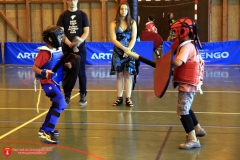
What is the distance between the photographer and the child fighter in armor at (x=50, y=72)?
5.20 meters

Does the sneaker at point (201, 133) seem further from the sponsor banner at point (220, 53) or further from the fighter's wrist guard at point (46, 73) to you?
the sponsor banner at point (220, 53)

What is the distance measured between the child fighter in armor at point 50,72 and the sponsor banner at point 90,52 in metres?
9.99

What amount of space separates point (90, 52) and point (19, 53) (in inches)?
113

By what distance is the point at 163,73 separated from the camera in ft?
15.6

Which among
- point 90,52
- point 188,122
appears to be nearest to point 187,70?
point 188,122

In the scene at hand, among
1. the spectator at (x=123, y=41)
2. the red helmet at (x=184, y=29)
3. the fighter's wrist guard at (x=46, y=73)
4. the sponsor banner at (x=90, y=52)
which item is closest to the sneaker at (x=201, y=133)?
the red helmet at (x=184, y=29)

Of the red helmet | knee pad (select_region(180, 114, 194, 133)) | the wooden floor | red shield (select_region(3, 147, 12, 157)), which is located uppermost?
the red helmet

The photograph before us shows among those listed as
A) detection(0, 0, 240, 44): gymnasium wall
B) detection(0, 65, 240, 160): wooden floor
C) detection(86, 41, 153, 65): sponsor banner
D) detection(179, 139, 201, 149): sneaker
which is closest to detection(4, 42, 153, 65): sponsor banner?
detection(86, 41, 153, 65): sponsor banner

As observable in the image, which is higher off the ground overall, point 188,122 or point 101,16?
point 101,16

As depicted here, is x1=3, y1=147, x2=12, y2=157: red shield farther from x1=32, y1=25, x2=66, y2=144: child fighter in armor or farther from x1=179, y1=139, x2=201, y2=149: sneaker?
x1=179, y1=139, x2=201, y2=149: sneaker

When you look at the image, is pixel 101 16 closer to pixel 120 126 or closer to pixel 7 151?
pixel 120 126

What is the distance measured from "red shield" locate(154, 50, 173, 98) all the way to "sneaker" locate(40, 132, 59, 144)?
4.86 ft

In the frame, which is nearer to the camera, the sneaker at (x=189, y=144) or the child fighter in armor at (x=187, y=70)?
the child fighter in armor at (x=187, y=70)

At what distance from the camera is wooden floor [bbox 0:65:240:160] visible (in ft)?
16.1
